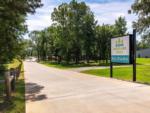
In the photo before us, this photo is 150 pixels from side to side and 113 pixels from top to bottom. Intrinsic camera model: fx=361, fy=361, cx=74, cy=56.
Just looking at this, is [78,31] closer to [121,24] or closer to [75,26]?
[75,26]

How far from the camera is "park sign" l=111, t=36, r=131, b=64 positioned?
70.3 ft

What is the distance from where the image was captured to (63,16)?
210 feet

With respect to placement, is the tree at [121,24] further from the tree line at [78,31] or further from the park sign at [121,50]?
the park sign at [121,50]

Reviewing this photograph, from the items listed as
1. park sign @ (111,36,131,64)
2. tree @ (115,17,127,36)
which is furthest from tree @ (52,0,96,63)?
park sign @ (111,36,131,64)

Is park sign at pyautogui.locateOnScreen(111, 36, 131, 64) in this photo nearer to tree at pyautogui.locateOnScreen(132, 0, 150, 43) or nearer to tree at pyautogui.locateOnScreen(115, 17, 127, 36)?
tree at pyautogui.locateOnScreen(132, 0, 150, 43)

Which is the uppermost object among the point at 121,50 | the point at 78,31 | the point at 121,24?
the point at 121,24

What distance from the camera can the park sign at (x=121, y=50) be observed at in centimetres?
2142

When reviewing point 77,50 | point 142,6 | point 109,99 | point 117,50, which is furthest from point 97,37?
point 109,99

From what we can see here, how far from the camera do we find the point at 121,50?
22.4 m

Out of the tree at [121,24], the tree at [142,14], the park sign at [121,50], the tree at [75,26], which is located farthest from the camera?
the tree at [121,24]

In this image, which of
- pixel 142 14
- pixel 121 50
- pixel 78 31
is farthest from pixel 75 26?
pixel 121 50

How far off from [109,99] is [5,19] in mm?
10836

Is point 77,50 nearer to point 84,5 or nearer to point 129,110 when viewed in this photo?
point 84,5

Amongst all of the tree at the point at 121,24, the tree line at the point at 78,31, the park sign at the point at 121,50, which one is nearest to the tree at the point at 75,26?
the tree line at the point at 78,31
